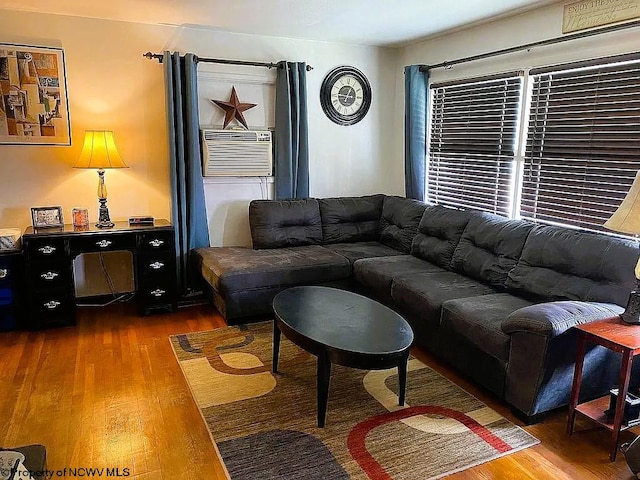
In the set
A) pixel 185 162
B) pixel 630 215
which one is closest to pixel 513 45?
pixel 630 215

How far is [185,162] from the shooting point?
13.8 feet

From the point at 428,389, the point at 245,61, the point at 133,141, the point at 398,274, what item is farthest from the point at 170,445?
the point at 245,61

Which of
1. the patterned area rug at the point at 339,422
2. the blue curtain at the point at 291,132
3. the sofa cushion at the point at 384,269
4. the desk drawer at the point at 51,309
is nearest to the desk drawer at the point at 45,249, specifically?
the desk drawer at the point at 51,309

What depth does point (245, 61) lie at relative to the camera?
14.3 feet

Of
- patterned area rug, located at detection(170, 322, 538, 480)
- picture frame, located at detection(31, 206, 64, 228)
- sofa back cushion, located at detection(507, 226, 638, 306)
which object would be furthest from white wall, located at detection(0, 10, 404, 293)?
sofa back cushion, located at detection(507, 226, 638, 306)

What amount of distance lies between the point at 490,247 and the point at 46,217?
132 inches

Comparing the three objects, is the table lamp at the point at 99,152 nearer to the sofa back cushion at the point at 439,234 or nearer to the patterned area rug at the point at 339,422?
the patterned area rug at the point at 339,422

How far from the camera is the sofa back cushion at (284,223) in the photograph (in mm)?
4320

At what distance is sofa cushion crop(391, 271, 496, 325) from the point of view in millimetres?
3098

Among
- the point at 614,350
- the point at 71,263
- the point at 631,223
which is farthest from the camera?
the point at 71,263

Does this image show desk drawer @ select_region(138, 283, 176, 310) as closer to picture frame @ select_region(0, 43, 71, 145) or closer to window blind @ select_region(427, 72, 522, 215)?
picture frame @ select_region(0, 43, 71, 145)

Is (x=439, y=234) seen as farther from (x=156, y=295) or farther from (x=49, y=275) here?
(x=49, y=275)

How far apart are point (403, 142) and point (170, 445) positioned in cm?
370

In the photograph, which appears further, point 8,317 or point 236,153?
point 236,153
